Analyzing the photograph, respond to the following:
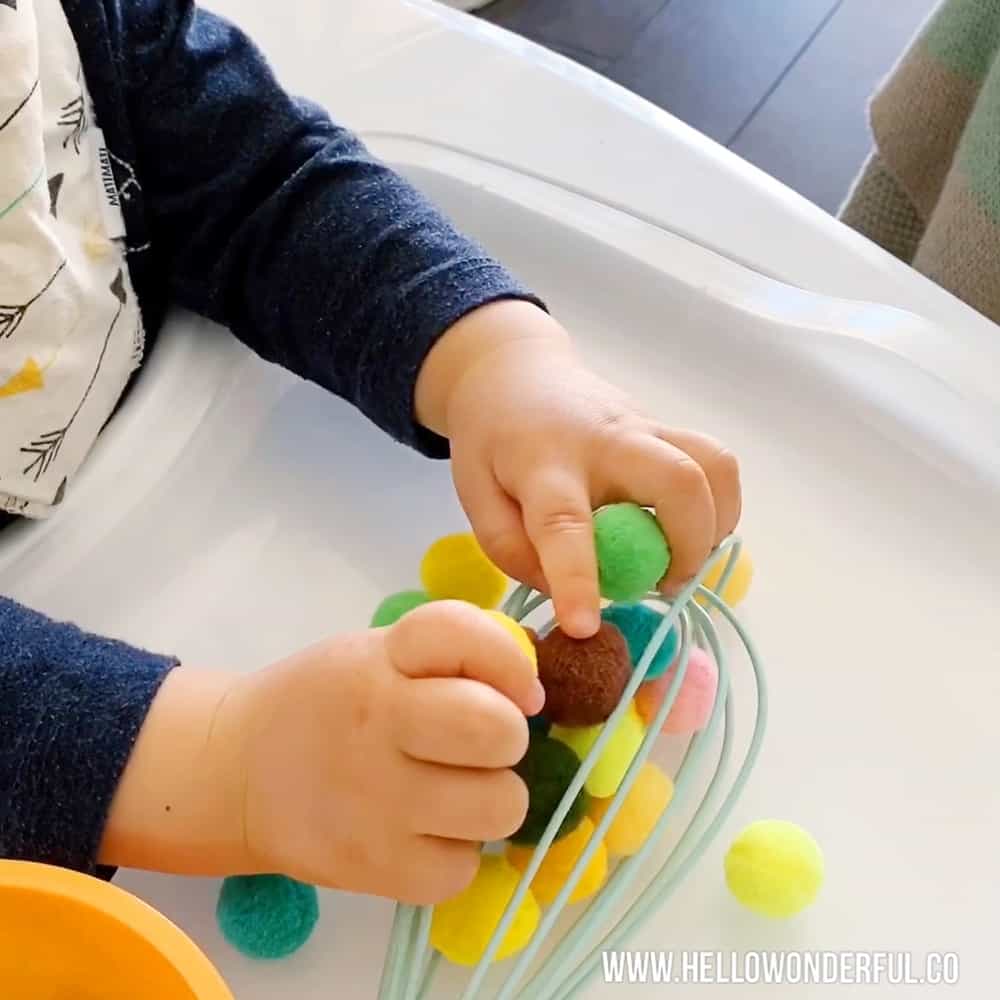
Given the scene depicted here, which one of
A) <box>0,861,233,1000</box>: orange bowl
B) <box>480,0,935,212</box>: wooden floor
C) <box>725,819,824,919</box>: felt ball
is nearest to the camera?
<box>0,861,233,1000</box>: orange bowl

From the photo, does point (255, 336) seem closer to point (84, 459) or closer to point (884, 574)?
point (84, 459)

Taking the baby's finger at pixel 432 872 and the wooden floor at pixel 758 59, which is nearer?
the baby's finger at pixel 432 872

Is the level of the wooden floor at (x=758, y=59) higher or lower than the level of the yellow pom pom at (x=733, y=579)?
lower

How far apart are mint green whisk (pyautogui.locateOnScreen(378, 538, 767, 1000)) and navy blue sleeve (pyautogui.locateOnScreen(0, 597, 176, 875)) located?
9cm

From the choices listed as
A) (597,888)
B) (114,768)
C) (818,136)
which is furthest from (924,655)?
(818,136)

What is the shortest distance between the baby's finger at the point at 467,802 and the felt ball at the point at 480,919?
20 mm

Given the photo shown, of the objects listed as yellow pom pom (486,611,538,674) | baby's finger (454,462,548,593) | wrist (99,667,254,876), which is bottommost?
wrist (99,667,254,876)

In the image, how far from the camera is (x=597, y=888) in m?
0.37

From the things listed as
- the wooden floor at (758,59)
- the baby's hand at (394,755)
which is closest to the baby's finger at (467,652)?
the baby's hand at (394,755)

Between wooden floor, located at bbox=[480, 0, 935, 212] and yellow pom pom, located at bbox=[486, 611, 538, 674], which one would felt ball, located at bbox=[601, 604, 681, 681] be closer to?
yellow pom pom, located at bbox=[486, 611, 538, 674]

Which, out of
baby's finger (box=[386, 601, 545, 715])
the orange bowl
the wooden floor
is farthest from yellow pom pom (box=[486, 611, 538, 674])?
the wooden floor

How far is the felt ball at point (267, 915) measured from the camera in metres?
0.36

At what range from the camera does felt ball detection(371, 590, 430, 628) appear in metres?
0.41

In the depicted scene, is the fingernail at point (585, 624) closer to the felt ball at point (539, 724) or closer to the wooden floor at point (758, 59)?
the felt ball at point (539, 724)
